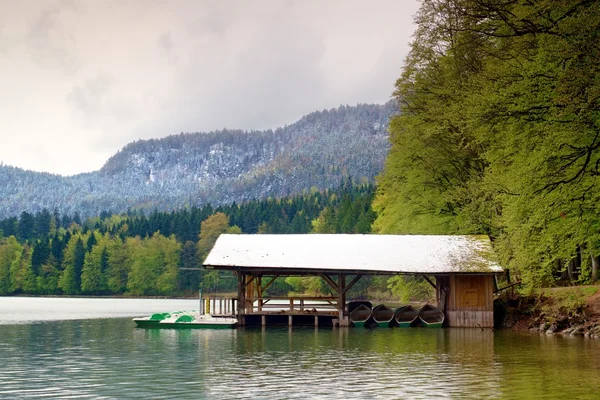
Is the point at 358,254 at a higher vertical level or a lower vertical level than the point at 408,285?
higher

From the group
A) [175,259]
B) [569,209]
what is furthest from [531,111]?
[175,259]

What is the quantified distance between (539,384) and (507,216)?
421 inches

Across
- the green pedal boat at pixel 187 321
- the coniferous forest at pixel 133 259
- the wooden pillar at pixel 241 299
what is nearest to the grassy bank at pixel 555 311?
the wooden pillar at pixel 241 299

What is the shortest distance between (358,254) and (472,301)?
608 cm

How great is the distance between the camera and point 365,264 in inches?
1544

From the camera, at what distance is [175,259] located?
132 meters

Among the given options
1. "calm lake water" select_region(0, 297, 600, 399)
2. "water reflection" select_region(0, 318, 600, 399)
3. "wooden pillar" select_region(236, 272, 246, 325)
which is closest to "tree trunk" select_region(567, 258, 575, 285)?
"water reflection" select_region(0, 318, 600, 399)

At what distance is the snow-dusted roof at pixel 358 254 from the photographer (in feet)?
127

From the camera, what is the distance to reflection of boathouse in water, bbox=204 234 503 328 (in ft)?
127

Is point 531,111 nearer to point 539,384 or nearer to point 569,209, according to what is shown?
point 569,209

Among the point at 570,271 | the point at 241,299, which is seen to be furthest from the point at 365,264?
the point at 570,271

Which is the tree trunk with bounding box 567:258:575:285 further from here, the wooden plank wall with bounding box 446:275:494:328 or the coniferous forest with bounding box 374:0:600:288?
the wooden plank wall with bounding box 446:275:494:328

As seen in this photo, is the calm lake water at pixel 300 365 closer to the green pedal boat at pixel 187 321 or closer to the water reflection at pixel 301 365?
the water reflection at pixel 301 365

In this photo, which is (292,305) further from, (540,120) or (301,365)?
(540,120)
